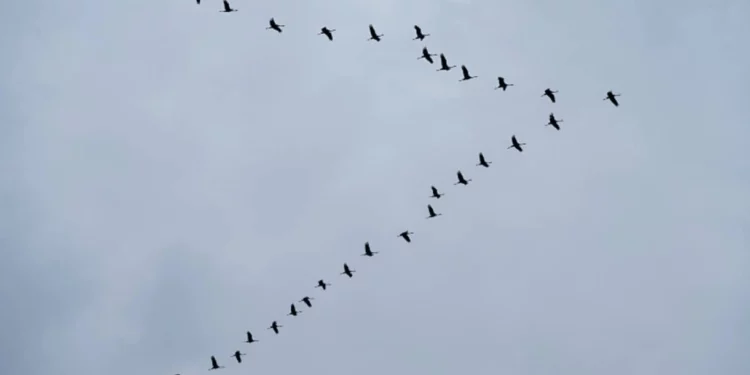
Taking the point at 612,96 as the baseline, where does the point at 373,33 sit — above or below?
above

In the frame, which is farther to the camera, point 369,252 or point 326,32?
point 369,252

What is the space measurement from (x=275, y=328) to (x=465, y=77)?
36.0m

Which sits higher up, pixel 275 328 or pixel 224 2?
pixel 224 2

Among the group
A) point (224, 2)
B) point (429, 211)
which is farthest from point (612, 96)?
point (224, 2)

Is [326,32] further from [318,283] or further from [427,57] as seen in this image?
[318,283]

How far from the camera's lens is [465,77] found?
115m

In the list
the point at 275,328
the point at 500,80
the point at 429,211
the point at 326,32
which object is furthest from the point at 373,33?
the point at 275,328

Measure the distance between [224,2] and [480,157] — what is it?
33321mm

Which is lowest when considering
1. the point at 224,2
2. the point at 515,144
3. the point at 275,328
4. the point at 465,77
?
the point at 275,328

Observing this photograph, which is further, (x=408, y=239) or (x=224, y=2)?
(x=408, y=239)

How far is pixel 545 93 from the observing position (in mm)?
112125

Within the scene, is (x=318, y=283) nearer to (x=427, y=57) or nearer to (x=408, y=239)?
(x=408, y=239)

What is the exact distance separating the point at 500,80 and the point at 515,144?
9.23m

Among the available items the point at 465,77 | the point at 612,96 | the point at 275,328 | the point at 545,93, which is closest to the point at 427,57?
the point at 465,77
